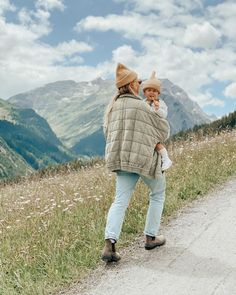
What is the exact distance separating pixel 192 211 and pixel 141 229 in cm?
127

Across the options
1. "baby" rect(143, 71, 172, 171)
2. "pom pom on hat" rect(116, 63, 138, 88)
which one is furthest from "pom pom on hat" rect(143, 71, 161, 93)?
"pom pom on hat" rect(116, 63, 138, 88)

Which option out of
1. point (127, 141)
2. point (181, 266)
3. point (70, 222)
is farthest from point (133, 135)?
point (70, 222)

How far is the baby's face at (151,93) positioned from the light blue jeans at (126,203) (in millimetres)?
971

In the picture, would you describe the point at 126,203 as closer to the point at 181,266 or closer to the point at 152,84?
the point at 181,266

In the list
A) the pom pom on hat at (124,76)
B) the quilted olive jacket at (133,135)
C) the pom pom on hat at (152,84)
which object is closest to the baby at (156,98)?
the pom pom on hat at (152,84)

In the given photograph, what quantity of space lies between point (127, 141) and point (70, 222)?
2148 millimetres

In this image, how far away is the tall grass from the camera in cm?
568

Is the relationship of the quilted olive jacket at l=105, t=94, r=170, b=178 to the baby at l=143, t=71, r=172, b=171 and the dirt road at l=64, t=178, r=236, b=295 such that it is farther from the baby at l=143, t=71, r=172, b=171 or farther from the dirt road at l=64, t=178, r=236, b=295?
the dirt road at l=64, t=178, r=236, b=295

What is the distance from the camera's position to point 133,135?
5.76m

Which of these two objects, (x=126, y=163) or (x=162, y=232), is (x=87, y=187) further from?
(x=126, y=163)

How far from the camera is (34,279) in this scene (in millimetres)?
5680

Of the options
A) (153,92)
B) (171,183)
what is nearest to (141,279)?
(153,92)

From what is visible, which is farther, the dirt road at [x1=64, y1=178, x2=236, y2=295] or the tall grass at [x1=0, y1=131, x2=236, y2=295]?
the tall grass at [x1=0, y1=131, x2=236, y2=295]

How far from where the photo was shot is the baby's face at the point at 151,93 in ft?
19.4
